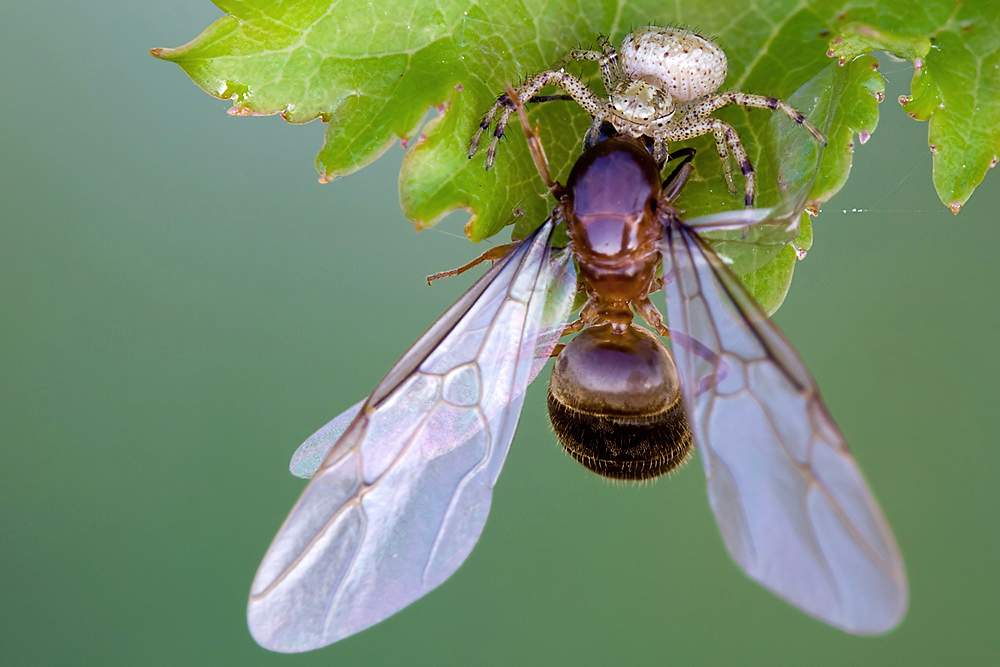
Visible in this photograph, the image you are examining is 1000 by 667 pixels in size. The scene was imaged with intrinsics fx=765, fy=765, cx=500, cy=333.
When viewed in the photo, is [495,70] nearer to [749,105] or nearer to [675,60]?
[675,60]

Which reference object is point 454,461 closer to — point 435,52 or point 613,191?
point 613,191

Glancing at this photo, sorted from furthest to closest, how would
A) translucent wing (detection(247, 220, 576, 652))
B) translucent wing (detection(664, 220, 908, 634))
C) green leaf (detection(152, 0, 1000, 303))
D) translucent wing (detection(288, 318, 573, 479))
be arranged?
translucent wing (detection(288, 318, 573, 479)) < green leaf (detection(152, 0, 1000, 303)) < translucent wing (detection(247, 220, 576, 652)) < translucent wing (detection(664, 220, 908, 634))

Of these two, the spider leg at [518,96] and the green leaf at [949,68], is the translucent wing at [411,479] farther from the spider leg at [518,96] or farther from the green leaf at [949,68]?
the green leaf at [949,68]

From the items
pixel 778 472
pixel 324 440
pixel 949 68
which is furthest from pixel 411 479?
pixel 949 68

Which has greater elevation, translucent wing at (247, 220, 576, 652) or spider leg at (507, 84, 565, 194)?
spider leg at (507, 84, 565, 194)

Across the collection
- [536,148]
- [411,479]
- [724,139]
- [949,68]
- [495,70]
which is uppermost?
[949,68]

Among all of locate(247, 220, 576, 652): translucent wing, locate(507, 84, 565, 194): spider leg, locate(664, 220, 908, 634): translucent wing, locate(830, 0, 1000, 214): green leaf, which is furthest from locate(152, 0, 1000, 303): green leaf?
locate(664, 220, 908, 634): translucent wing

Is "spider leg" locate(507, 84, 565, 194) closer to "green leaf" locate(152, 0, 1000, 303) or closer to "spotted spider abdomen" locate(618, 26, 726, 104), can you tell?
"green leaf" locate(152, 0, 1000, 303)
